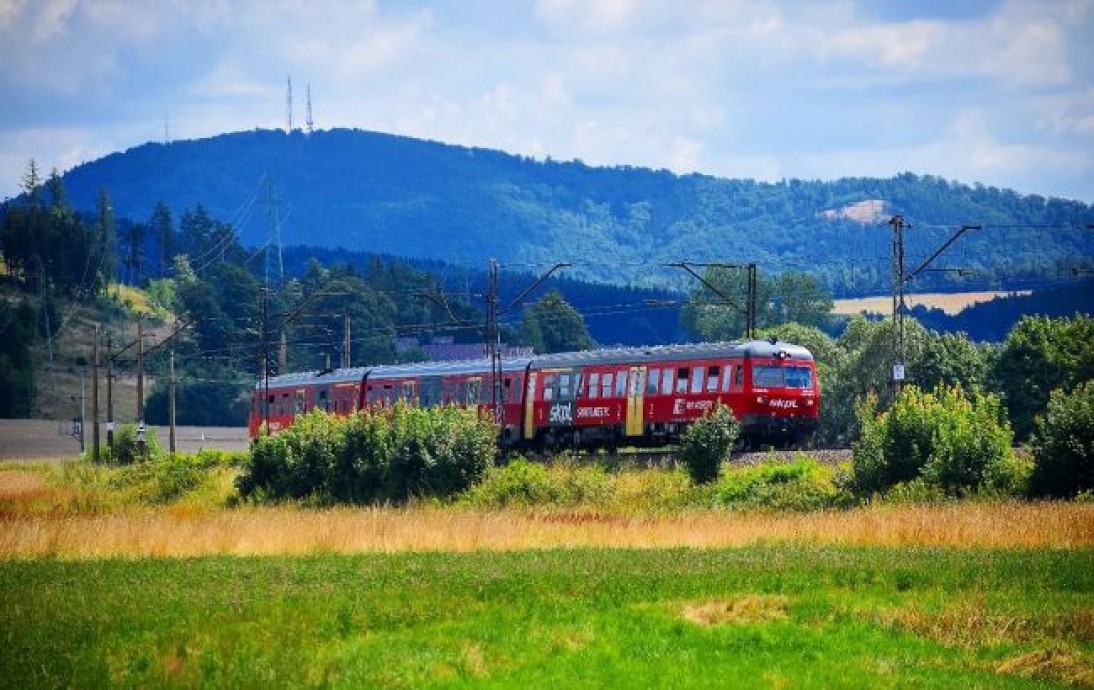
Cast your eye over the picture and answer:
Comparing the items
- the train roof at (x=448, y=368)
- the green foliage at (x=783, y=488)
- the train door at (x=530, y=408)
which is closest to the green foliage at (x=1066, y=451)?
the green foliage at (x=783, y=488)

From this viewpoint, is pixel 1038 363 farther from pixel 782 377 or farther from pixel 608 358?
pixel 608 358

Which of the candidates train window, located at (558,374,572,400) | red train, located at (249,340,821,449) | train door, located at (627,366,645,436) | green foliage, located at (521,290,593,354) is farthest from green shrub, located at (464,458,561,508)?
green foliage, located at (521,290,593,354)

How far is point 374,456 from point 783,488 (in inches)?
572

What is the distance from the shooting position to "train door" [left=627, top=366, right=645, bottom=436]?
195 ft

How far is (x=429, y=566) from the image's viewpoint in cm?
3094

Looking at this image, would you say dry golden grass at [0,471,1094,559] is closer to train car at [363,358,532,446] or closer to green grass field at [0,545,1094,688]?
green grass field at [0,545,1094,688]

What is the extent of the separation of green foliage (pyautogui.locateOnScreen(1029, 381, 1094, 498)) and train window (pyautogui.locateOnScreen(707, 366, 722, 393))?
1560cm

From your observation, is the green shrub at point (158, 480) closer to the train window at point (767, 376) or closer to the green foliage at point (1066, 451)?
the train window at point (767, 376)

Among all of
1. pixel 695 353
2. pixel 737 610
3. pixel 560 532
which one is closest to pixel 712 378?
pixel 695 353

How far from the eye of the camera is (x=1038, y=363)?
80750 millimetres

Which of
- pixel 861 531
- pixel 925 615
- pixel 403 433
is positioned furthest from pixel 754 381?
pixel 925 615

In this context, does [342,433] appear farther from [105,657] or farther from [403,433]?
[105,657]

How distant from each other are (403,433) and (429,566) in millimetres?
23672

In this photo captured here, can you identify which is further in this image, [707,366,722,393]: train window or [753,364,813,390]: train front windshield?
[707,366,722,393]: train window
